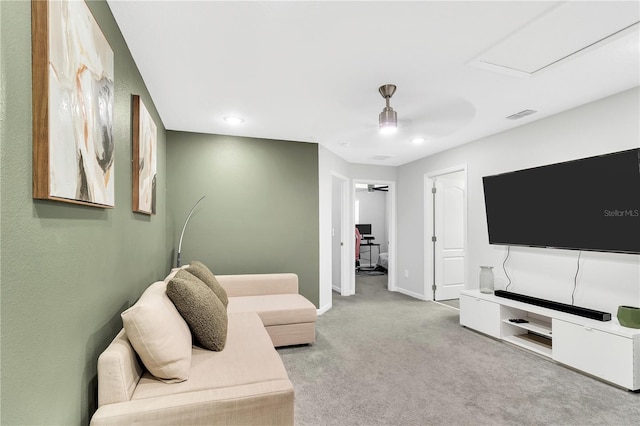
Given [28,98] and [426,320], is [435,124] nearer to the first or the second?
[426,320]

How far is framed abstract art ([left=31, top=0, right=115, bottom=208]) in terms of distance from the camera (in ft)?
3.30

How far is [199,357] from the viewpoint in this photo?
200 cm

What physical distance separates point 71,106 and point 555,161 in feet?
13.3

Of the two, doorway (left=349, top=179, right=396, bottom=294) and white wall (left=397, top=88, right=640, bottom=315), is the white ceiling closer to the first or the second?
white wall (left=397, top=88, right=640, bottom=315)

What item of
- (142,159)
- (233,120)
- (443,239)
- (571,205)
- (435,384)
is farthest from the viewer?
(443,239)

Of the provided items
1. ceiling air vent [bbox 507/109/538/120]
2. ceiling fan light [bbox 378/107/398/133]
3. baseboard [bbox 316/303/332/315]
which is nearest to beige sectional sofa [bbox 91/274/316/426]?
ceiling fan light [bbox 378/107/398/133]

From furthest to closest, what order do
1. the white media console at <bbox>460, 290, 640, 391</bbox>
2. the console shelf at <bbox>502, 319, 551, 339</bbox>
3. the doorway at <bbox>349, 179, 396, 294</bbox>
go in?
the doorway at <bbox>349, 179, 396, 294</bbox>
the console shelf at <bbox>502, 319, 551, 339</bbox>
the white media console at <bbox>460, 290, 640, 391</bbox>

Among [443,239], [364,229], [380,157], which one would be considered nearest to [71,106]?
[380,157]

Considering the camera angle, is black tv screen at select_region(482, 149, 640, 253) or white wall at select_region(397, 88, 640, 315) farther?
white wall at select_region(397, 88, 640, 315)

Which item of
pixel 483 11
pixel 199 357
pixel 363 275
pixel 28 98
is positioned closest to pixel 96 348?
pixel 199 357

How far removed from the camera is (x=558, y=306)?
316 centimetres

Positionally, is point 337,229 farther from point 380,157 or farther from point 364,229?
point 364,229

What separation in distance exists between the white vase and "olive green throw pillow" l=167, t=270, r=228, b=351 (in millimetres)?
3219

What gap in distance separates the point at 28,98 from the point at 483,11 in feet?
6.82
